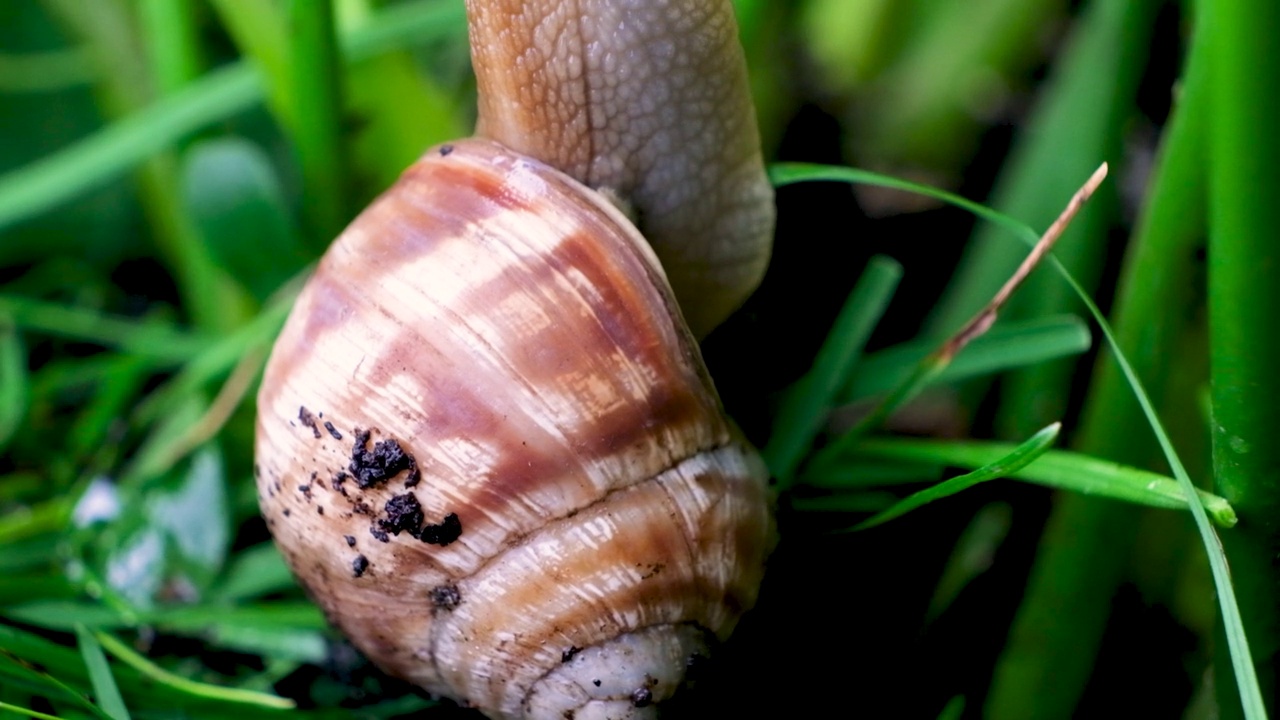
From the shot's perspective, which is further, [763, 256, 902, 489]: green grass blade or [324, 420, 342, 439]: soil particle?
[763, 256, 902, 489]: green grass blade

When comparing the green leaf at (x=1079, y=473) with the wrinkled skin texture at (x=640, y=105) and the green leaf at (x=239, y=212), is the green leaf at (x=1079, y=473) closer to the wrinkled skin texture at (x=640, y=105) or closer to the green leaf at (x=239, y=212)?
the wrinkled skin texture at (x=640, y=105)

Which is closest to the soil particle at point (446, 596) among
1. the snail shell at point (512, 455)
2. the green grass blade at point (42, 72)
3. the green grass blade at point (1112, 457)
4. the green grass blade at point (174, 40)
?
the snail shell at point (512, 455)

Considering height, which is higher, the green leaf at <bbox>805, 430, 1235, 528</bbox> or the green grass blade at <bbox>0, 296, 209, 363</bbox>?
the green grass blade at <bbox>0, 296, 209, 363</bbox>

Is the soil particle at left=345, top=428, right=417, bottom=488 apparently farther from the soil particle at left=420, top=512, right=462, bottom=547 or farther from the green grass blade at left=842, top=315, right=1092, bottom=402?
the green grass blade at left=842, top=315, right=1092, bottom=402

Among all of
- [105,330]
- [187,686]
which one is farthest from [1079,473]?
[105,330]

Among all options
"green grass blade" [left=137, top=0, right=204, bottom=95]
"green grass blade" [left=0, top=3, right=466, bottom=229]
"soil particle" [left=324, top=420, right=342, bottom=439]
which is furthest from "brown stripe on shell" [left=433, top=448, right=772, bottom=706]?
"green grass blade" [left=137, top=0, right=204, bottom=95]

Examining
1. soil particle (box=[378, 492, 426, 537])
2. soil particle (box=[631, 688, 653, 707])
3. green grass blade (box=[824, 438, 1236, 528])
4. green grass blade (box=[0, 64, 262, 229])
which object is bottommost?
soil particle (box=[631, 688, 653, 707])

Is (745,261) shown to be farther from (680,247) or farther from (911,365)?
(911,365)
